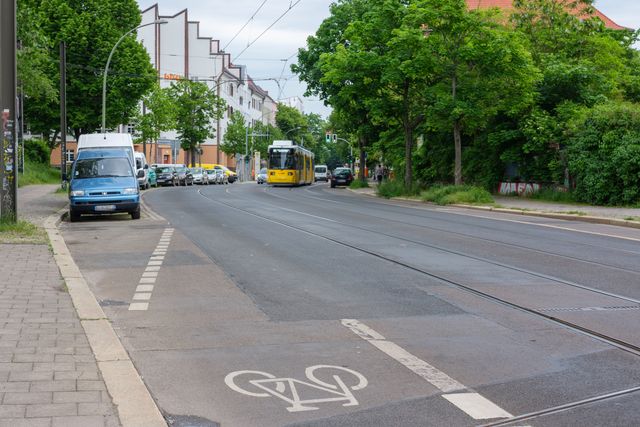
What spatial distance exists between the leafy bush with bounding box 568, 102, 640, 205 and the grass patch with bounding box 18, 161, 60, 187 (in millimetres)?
28926

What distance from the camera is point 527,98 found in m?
33.0

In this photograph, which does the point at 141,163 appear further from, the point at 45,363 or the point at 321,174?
the point at 321,174

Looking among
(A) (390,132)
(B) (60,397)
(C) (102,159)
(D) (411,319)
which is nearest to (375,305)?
(D) (411,319)

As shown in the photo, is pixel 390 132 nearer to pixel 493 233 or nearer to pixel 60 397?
pixel 493 233

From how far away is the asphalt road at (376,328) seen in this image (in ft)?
16.6

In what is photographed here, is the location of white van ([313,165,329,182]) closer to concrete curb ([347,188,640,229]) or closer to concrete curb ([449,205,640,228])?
concrete curb ([347,188,640,229])

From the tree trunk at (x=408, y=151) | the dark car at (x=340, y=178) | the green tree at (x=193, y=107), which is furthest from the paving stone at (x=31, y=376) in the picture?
the green tree at (x=193, y=107)

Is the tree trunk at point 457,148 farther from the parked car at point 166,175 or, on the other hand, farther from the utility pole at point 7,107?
the parked car at point 166,175

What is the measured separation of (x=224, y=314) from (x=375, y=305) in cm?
163

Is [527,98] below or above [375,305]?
above

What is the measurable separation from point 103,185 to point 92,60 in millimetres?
30460

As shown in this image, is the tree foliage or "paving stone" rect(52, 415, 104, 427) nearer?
"paving stone" rect(52, 415, 104, 427)

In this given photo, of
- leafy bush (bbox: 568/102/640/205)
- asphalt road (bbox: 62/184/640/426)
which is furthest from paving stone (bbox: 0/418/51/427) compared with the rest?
leafy bush (bbox: 568/102/640/205)

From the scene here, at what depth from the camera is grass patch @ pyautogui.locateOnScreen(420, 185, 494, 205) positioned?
3294cm
